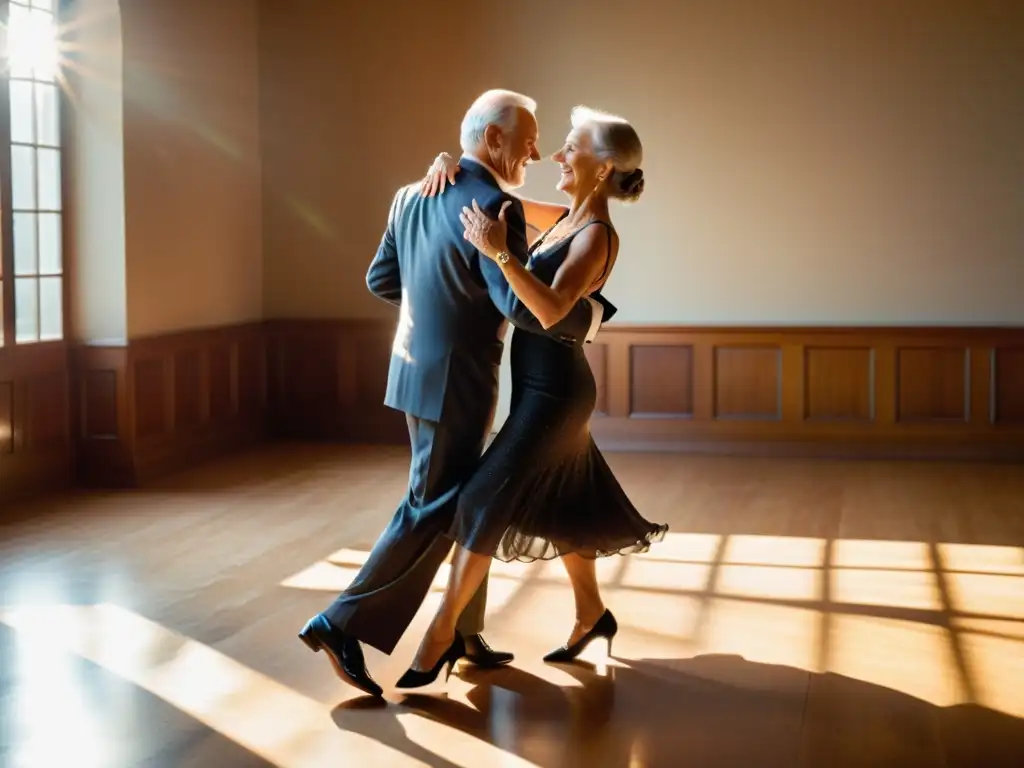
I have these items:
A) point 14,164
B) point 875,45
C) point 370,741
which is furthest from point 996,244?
point 370,741

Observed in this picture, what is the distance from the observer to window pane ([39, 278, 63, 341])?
684 cm

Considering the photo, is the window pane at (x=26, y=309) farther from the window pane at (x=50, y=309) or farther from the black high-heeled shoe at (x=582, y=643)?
the black high-heeled shoe at (x=582, y=643)

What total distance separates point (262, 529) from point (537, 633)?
6.67ft

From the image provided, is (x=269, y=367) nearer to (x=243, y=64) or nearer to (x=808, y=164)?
(x=243, y=64)

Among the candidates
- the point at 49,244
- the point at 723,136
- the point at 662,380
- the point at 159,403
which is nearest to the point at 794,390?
the point at 662,380

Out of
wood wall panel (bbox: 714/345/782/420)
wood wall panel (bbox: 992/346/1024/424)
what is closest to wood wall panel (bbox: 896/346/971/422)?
wood wall panel (bbox: 992/346/1024/424)

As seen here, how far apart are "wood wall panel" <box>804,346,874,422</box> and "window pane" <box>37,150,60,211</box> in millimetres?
4310

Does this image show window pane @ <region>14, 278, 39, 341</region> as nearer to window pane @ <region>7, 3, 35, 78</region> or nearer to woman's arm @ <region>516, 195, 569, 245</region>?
window pane @ <region>7, 3, 35, 78</region>

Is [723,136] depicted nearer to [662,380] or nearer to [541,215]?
[662,380]

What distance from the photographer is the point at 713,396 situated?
8.36 m

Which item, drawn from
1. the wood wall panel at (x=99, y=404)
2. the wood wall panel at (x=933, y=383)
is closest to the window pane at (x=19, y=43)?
the wood wall panel at (x=99, y=404)

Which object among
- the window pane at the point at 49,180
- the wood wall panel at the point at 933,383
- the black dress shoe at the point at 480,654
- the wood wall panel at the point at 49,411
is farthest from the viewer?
the wood wall panel at the point at 933,383

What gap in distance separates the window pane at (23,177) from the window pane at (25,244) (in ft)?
0.17

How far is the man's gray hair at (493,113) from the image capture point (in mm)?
3543
